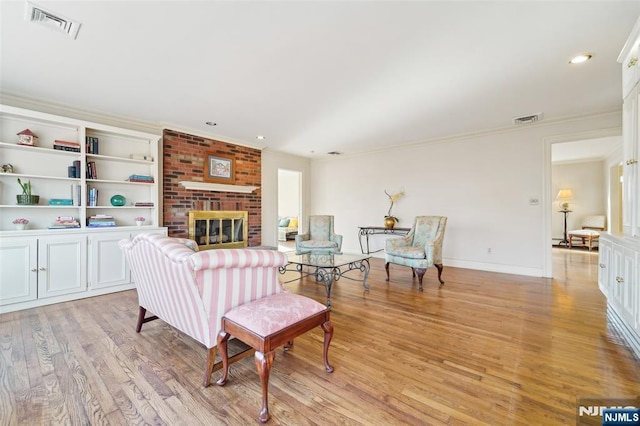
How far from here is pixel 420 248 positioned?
3.95 m

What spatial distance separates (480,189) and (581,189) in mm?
5062

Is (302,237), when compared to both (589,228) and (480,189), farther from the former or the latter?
(589,228)

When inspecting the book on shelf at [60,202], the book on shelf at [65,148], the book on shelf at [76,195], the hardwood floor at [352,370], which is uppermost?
the book on shelf at [65,148]

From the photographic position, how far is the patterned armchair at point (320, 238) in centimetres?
435

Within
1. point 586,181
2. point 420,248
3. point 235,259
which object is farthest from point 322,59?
point 586,181

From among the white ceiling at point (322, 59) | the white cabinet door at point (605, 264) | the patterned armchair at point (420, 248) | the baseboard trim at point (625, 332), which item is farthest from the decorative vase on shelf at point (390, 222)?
the baseboard trim at point (625, 332)

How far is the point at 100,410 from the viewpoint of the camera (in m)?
1.46

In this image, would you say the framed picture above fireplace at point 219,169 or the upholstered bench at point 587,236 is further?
the upholstered bench at point 587,236

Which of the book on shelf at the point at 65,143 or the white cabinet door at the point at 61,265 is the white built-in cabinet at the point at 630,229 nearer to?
the white cabinet door at the point at 61,265

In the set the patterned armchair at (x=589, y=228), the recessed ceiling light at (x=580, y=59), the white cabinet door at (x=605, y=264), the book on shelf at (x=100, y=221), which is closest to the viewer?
the recessed ceiling light at (x=580, y=59)

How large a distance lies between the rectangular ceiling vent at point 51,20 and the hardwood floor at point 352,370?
7.86 feet

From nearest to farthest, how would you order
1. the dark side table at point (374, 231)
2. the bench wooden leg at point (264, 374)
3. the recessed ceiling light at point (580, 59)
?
1. the bench wooden leg at point (264, 374)
2. the recessed ceiling light at point (580, 59)
3. the dark side table at point (374, 231)

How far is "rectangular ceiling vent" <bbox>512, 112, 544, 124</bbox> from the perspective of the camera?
3.82m

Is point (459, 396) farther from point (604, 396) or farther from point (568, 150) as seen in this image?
point (568, 150)
